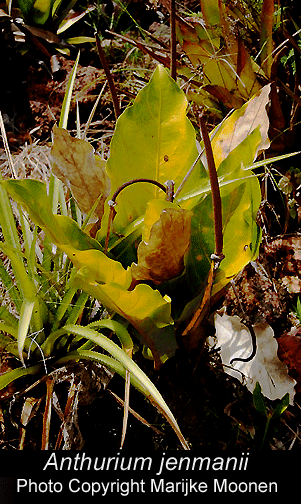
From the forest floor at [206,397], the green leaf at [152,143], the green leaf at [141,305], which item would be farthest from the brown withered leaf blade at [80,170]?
the forest floor at [206,397]

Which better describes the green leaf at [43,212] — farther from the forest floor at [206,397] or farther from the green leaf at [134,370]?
the forest floor at [206,397]

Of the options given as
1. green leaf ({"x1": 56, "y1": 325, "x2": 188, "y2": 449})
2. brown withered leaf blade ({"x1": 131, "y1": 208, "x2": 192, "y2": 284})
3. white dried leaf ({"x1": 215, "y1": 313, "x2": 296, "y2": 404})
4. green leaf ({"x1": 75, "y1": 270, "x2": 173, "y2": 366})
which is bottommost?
white dried leaf ({"x1": 215, "y1": 313, "x2": 296, "y2": 404})

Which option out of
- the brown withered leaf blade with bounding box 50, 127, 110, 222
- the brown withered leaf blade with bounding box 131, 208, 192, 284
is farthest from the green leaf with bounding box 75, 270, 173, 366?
the brown withered leaf blade with bounding box 50, 127, 110, 222

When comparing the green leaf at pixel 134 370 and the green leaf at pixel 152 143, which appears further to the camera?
the green leaf at pixel 152 143

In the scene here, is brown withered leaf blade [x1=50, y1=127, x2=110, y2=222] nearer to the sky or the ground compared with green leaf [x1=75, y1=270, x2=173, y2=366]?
nearer to the sky

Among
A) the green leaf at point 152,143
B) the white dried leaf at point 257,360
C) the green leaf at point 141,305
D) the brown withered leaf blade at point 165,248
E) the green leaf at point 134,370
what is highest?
the green leaf at point 152,143

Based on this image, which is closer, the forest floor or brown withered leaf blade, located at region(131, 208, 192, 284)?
brown withered leaf blade, located at region(131, 208, 192, 284)

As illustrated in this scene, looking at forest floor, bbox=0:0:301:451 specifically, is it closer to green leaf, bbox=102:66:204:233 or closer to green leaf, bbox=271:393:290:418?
green leaf, bbox=271:393:290:418
